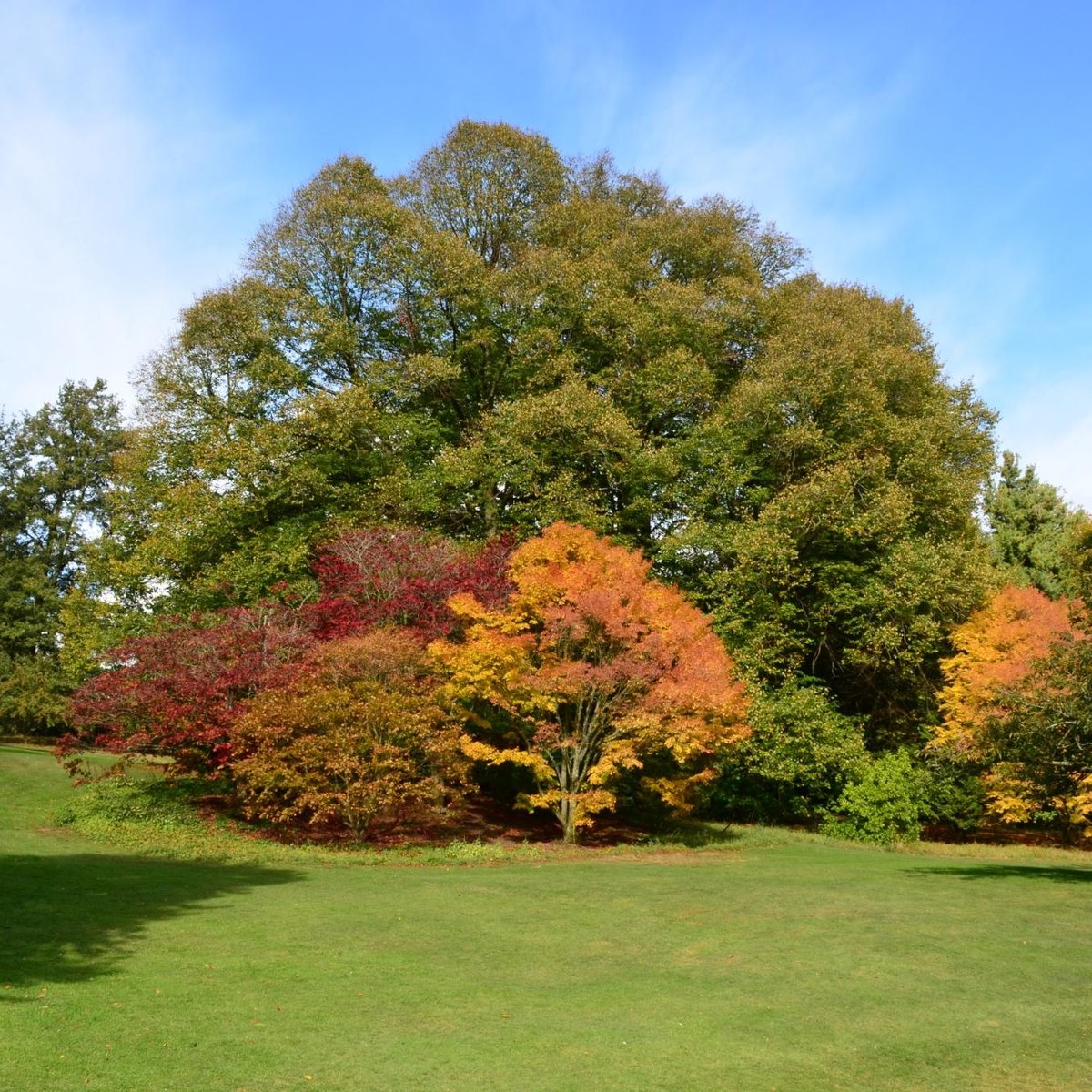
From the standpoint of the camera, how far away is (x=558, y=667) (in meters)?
18.5

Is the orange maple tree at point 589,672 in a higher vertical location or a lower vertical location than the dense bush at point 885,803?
higher

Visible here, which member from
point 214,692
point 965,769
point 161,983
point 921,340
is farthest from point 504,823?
point 921,340

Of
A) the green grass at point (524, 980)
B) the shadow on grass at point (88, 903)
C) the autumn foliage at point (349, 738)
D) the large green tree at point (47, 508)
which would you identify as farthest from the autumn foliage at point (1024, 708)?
the large green tree at point (47, 508)

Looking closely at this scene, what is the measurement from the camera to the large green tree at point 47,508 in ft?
129

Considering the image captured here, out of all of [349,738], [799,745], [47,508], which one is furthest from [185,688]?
[47,508]

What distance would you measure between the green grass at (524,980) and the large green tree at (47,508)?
27.9 meters

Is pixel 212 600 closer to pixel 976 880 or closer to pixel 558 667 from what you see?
pixel 558 667

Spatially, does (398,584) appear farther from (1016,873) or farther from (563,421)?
(1016,873)

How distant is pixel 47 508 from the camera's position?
145 feet

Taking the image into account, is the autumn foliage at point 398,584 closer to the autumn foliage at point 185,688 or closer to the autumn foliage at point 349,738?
the autumn foliage at point 185,688

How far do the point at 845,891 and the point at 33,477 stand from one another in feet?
140

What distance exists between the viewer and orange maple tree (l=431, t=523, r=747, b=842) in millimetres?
18359

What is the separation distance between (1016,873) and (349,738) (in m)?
13.3

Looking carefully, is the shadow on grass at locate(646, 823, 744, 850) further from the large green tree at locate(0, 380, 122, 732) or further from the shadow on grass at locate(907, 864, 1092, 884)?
the large green tree at locate(0, 380, 122, 732)
